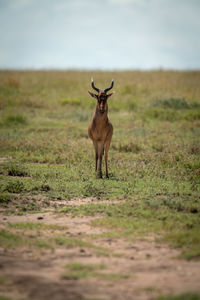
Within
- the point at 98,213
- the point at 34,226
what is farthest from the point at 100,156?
the point at 34,226

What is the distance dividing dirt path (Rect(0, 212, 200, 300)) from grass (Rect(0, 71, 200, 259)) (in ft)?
1.55

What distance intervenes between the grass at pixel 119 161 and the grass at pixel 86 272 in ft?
3.84

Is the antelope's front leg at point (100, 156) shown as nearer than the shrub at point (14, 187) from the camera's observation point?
No

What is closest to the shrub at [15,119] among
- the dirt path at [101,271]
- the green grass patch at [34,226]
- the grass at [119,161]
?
the grass at [119,161]

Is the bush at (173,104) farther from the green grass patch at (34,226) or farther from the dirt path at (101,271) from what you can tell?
the dirt path at (101,271)

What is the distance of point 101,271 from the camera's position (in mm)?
5742

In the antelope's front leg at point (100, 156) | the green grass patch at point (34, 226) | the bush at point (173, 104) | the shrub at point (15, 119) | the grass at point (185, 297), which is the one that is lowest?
the green grass patch at point (34, 226)

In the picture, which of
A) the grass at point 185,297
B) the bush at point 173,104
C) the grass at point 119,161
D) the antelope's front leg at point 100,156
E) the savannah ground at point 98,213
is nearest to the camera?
the grass at point 185,297

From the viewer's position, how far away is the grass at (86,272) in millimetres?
5512

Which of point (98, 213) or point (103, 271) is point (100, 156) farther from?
point (103, 271)

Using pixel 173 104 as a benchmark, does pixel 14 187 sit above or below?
below

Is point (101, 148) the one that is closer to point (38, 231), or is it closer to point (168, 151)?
point (168, 151)

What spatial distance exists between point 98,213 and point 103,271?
8.66ft

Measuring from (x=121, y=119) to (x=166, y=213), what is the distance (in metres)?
13.3
